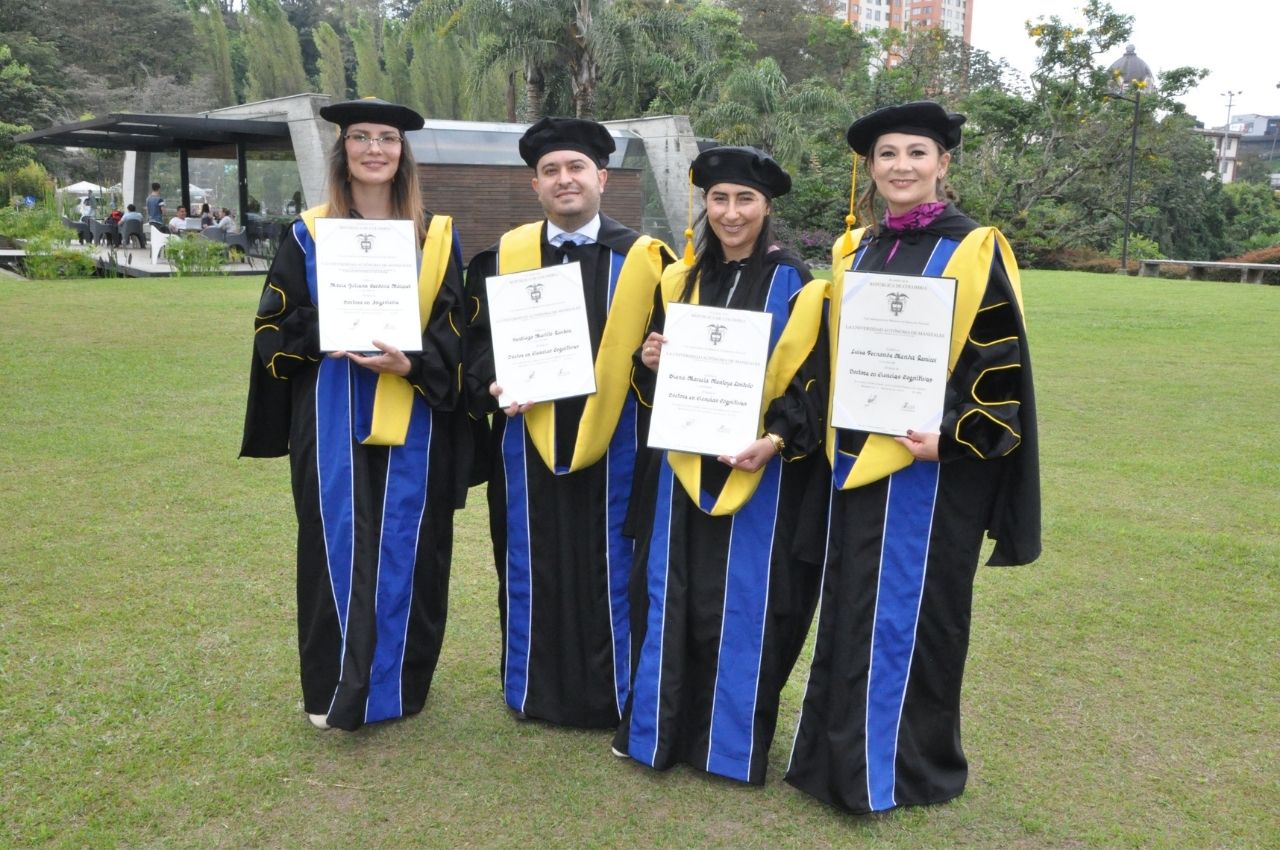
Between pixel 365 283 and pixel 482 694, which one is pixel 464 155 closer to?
pixel 482 694

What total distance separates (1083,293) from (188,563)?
18531mm

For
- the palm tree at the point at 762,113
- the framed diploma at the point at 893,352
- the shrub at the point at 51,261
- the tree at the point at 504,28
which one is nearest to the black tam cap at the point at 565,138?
the framed diploma at the point at 893,352

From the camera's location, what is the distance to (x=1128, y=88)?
34062mm

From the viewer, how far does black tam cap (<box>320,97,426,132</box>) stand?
133 inches

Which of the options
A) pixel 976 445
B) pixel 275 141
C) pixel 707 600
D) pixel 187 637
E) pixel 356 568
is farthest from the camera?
pixel 275 141

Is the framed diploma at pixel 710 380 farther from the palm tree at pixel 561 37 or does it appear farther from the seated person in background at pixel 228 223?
the palm tree at pixel 561 37

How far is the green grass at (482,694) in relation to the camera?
3.20 metres

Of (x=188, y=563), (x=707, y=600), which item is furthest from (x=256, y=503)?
(x=707, y=600)

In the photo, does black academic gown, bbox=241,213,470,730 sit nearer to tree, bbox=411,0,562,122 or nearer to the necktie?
the necktie

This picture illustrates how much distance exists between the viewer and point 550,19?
2645cm

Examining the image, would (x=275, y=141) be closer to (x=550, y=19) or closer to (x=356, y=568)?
(x=550, y=19)

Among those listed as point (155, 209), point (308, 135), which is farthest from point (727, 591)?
point (155, 209)

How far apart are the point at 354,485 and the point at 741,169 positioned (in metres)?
1.58

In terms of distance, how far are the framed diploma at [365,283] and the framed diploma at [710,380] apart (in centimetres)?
82
